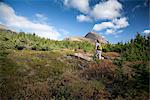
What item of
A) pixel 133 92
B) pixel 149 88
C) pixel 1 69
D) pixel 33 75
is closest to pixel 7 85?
pixel 33 75

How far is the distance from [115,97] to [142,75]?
6.96ft

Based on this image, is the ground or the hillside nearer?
the hillside

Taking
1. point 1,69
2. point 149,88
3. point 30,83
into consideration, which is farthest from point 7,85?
point 149,88

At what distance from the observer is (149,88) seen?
34.0ft

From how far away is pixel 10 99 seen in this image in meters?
10.9

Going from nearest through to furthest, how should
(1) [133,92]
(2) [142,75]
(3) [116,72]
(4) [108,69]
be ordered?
1. (1) [133,92]
2. (2) [142,75]
3. (3) [116,72]
4. (4) [108,69]

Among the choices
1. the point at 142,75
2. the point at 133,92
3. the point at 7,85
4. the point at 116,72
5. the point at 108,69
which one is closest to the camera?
the point at 133,92

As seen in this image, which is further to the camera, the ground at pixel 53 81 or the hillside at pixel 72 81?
the ground at pixel 53 81

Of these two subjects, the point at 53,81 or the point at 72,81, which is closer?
the point at 72,81

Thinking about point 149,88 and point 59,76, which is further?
point 59,76

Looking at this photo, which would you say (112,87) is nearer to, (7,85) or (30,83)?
(30,83)

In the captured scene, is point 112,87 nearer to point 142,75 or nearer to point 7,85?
point 142,75

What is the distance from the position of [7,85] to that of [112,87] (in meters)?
6.30

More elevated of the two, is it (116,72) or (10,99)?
(116,72)
